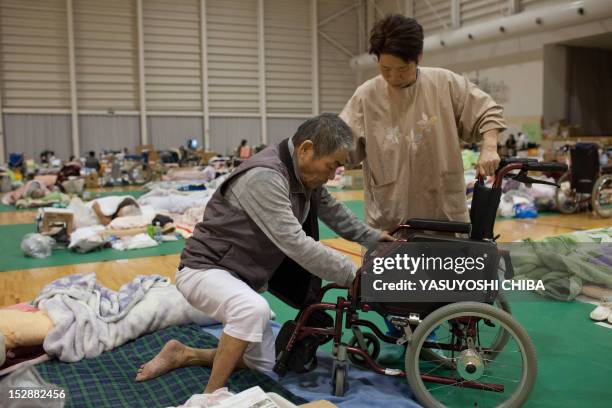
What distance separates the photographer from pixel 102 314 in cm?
285

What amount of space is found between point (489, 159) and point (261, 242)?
89cm

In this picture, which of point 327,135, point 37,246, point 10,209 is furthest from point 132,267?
point 10,209

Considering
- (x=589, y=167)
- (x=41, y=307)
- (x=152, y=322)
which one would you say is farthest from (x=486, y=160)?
(x=589, y=167)

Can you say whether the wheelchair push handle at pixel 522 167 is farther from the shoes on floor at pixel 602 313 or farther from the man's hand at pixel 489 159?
the shoes on floor at pixel 602 313

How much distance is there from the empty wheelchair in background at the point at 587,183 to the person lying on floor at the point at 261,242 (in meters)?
5.33

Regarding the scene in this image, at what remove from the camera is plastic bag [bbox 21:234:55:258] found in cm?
503

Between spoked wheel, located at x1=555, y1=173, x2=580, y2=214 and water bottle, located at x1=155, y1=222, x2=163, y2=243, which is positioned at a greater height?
spoked wheel, located at x1=555, y1=173, x2=580, y2=214

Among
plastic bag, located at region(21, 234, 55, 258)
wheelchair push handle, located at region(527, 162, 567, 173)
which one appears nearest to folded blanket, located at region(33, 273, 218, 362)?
wheelchair push handle, located at region(527, 162, 567, 173)

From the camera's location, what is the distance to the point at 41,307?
2.78m

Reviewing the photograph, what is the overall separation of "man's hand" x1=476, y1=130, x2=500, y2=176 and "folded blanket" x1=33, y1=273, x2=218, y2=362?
172 cm

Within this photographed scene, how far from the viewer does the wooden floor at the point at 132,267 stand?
3934 millimetres

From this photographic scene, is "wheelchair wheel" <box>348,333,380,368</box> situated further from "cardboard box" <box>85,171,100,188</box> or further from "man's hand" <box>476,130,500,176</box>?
"cardboard box" <box>85,171,100,188</box>

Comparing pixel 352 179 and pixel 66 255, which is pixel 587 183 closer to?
pixel 352 179

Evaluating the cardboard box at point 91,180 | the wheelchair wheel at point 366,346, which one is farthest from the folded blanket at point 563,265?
the cardboard box at point 91,180
